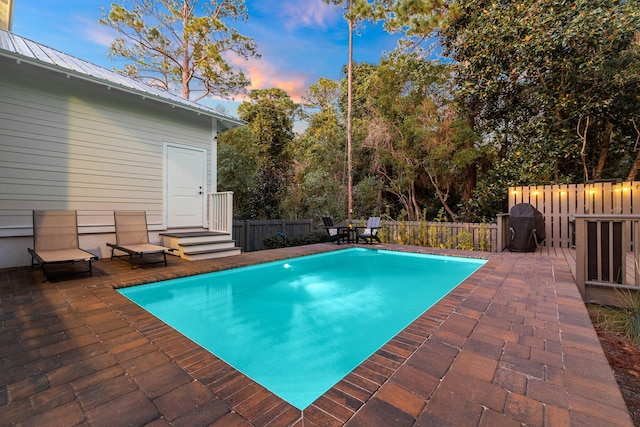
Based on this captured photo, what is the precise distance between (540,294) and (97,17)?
707 inches

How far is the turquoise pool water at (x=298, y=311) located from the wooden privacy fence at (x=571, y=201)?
281 centimetres

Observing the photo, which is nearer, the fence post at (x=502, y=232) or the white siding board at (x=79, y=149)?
the white siding board at (x=79, y=149)

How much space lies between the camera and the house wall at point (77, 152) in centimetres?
480

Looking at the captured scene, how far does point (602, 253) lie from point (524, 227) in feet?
9.31

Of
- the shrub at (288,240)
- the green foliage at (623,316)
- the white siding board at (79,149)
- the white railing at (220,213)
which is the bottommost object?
the green foliage at (623,316)

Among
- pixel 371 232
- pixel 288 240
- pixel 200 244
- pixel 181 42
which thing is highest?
pixel 181 42

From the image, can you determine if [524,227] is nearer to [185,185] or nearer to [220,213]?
[220,213]

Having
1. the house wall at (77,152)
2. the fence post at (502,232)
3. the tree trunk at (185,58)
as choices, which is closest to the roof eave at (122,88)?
the house wall at (77,152)

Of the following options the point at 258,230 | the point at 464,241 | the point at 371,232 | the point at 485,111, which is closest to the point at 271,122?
the point at 258,230

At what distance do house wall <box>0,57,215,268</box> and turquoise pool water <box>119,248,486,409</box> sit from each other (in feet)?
8.80

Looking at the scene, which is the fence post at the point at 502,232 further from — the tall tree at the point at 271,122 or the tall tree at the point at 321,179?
the tall tree at the point at 271,122

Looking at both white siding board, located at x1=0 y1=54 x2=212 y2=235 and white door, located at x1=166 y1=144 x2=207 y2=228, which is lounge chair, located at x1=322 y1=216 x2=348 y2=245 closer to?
white door, located at x1=166 y1=144 x2=207 y2=228

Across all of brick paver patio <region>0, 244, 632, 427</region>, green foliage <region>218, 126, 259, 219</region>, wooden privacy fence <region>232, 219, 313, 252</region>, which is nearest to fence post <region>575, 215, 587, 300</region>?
brick paver patio <region>0, 244, 632, 427</region>

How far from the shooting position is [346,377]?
1777mm
